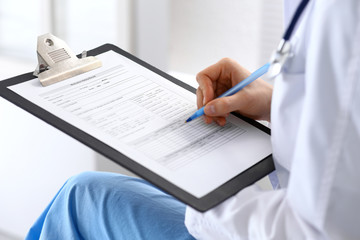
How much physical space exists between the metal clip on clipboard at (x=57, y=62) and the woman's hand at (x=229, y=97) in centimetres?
18

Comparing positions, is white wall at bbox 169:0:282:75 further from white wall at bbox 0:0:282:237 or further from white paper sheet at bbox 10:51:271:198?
white paper sheet at bbox 10:51:271:198

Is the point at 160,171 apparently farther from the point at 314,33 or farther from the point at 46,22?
the point at 46,22

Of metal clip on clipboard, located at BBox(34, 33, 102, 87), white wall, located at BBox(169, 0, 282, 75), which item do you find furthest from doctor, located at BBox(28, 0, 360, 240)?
white wall, located at BBox(169, 0, 282, 75)

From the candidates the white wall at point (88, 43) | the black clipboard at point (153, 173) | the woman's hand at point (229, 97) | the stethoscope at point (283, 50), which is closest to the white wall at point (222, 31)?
the white wall at point (88, 43)

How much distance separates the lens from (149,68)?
95cm

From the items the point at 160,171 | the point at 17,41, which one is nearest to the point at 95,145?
the point at 160,171

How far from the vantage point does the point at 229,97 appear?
32.7 inches

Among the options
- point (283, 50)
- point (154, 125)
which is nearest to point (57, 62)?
point (154, 125)

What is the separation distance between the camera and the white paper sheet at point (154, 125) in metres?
0.73

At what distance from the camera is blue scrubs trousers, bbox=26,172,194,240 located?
0.81 metres

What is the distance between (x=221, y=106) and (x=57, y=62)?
271mm

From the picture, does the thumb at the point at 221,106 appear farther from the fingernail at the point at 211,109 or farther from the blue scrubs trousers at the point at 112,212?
the blue scrubs trousers at the point at 112,212

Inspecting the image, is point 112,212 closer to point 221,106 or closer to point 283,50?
point 221,106

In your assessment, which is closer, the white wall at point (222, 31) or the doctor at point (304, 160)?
the doctor at point (304, 160)
